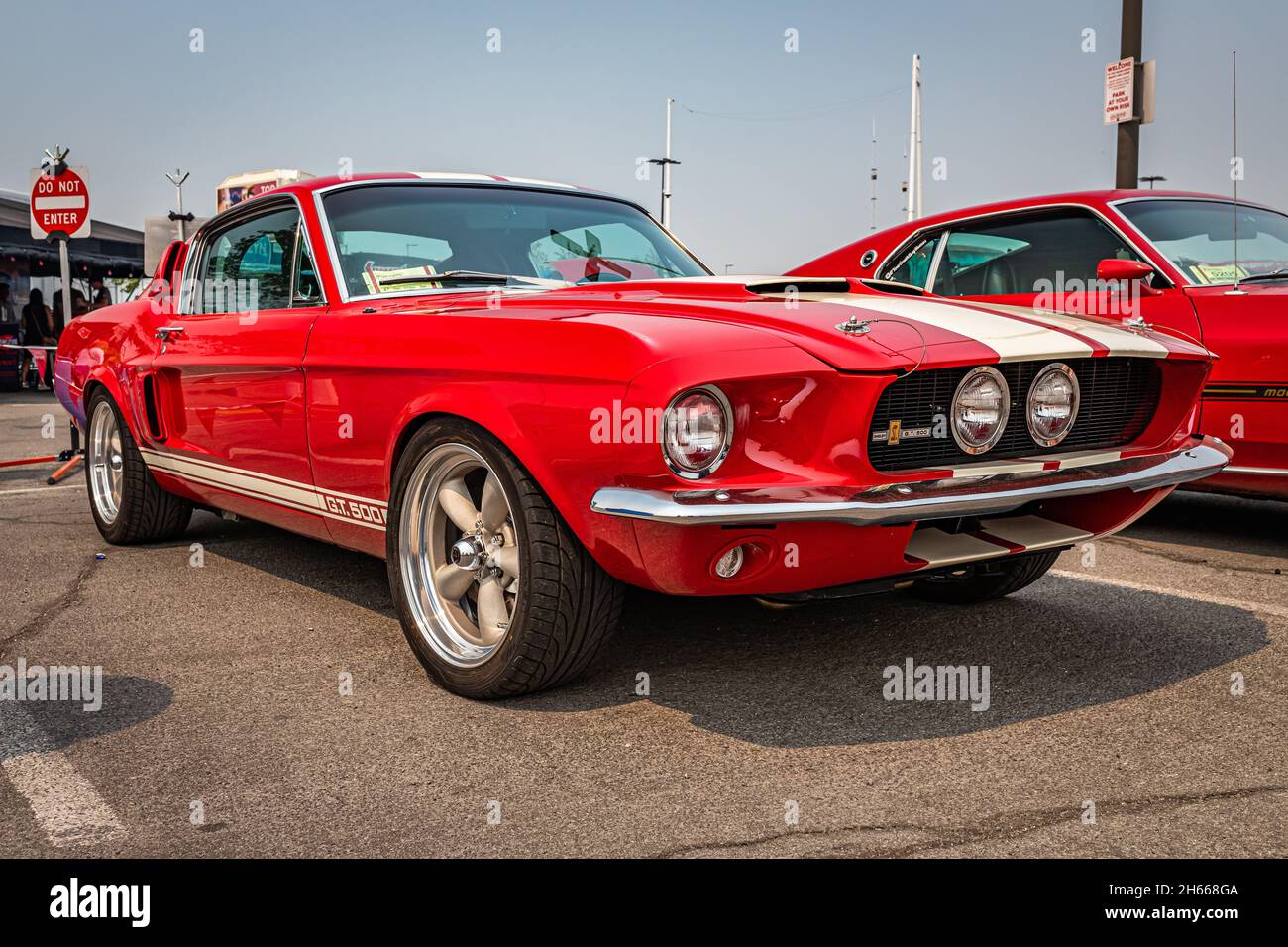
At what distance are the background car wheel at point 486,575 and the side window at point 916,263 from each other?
12.0 feet

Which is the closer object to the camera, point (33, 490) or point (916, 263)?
point (916, 263)

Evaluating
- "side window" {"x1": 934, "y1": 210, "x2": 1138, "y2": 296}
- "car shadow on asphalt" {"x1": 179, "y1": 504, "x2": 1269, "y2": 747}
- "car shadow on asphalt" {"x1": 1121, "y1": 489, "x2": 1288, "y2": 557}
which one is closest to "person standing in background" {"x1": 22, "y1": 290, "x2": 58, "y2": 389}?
"side window" {"x1": 934, "y1": 210, "x2": 1138, "y2": 296}


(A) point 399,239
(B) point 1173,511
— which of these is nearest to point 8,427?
(A) point 399,239

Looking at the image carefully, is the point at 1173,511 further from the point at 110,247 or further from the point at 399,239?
the point at 110,247

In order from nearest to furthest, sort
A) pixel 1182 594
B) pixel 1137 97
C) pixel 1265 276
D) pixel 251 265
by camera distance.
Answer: pixel 1182 594 < pixel 251 265 < pixel 1265 276 < pixel 1137 97

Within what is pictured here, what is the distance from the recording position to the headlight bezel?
3.12 m

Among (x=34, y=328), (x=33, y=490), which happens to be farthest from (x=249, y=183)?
(x=33, y=490)

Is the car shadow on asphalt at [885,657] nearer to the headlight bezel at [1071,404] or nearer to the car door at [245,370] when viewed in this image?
the headlight bezel at [1071,404]

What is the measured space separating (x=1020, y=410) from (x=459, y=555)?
5.01 ft

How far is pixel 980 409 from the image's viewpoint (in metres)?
3.01

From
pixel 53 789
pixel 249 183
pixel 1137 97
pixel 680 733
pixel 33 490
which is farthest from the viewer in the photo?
pixel 249 183

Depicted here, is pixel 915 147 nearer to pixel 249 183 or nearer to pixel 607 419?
pixel 249 183

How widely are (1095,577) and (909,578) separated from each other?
1991 mm

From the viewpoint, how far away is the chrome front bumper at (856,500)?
2.64m
